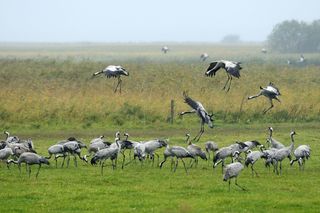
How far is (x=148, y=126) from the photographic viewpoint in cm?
3391

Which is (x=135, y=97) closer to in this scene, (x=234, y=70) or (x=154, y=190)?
(x=234, y=70)

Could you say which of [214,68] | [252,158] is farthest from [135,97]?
[252,158]

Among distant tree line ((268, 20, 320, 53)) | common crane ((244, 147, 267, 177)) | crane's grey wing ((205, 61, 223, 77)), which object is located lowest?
distant tree line ((268, 20, 320, 53))

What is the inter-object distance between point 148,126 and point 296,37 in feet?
331

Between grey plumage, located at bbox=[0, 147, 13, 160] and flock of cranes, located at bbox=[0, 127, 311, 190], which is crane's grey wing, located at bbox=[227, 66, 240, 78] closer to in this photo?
flock of cranes, located at bbox=[0, 127, 311, 190]

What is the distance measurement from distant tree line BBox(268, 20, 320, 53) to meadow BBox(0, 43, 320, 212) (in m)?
70.0

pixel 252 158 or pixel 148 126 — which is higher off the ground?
pixel 252 158

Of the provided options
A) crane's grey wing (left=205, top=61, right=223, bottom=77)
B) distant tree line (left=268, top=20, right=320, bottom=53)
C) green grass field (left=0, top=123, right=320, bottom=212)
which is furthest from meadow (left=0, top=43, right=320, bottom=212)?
distant tree line (left=268, top=20, right=320, bottom=53)

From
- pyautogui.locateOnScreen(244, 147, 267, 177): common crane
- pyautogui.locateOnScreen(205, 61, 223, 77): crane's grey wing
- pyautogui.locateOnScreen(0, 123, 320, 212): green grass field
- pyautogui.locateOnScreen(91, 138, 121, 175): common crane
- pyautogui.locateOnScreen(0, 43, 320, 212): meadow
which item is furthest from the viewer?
pyautogui.locateOnScreen(205, 61, 223, 77): crane's grey wing

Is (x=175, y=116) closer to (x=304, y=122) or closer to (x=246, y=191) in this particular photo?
(x=304, y=122)

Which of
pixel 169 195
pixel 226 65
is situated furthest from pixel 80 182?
pixel 226 65

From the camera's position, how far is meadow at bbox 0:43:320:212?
17.0 metres

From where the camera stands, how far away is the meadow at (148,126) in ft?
55.9

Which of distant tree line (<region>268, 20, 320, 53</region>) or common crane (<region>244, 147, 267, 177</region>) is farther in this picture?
distant tree line (<region>268, 20, 320, 53</region>)
